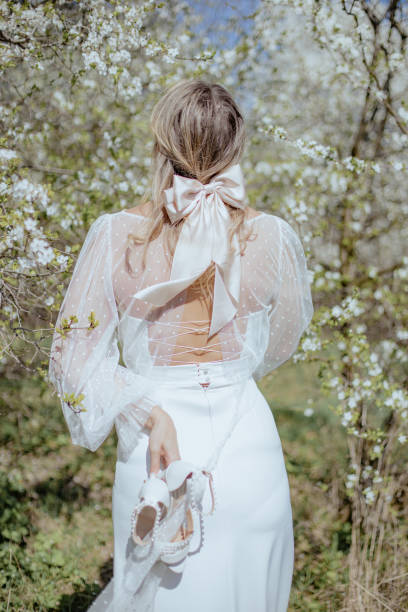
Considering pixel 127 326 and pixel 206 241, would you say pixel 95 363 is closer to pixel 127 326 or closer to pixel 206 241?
pixel 127 326

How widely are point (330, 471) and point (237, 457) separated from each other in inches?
120

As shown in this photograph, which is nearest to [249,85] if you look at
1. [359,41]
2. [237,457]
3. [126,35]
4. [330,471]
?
[359,41]

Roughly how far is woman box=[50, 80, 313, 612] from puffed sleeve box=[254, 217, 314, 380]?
6cm

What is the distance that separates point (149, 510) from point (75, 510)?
8.69 ft

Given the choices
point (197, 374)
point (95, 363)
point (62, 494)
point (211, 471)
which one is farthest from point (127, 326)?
point (62, 494)

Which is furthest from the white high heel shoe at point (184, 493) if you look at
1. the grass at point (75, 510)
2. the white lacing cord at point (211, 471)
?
the grass at point (75, 510)

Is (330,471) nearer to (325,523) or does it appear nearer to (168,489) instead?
(325,523)

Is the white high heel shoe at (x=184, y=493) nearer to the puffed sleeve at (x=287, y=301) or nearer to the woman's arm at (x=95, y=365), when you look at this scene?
the woman's arm at (x=95, y=365)

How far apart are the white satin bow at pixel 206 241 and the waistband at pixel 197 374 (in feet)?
0.47

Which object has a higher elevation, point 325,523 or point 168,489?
point 168,489

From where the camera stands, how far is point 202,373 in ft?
6.00

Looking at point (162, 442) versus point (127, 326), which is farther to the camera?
point (127, 326)

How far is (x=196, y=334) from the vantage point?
186 centimetres

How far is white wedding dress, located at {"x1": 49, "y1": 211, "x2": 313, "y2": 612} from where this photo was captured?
1.70m
